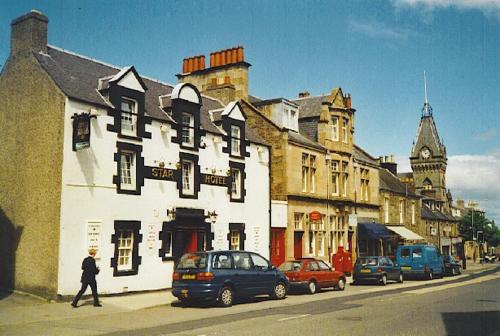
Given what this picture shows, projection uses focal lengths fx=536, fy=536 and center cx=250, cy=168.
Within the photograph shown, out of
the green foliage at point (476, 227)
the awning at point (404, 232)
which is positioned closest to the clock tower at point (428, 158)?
the green foliage at point (476, 227)

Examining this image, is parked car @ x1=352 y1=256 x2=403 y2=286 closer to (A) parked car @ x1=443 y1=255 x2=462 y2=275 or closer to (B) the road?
(B) the road

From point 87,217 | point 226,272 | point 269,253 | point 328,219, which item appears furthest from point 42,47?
point 328,219

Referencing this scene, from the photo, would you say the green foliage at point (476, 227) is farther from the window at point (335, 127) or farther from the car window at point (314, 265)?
the car window at point (314, 265)

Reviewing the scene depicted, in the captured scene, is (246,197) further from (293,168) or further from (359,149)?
(359,149)

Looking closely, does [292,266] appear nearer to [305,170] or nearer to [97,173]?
[97,173]

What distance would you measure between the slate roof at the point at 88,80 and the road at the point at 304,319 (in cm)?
860

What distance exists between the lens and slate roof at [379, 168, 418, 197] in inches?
1921

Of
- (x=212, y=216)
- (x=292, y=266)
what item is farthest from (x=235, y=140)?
(x=292, y=266)

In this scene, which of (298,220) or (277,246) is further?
(298,220)

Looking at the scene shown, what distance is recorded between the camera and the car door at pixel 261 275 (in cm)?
1955

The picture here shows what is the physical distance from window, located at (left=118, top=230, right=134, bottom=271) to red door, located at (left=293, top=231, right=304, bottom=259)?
13.5m

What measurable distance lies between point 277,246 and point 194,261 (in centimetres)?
1358

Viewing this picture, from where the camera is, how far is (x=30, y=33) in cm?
2144

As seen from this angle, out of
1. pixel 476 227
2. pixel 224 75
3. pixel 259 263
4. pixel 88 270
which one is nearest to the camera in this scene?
pixel 88 270
